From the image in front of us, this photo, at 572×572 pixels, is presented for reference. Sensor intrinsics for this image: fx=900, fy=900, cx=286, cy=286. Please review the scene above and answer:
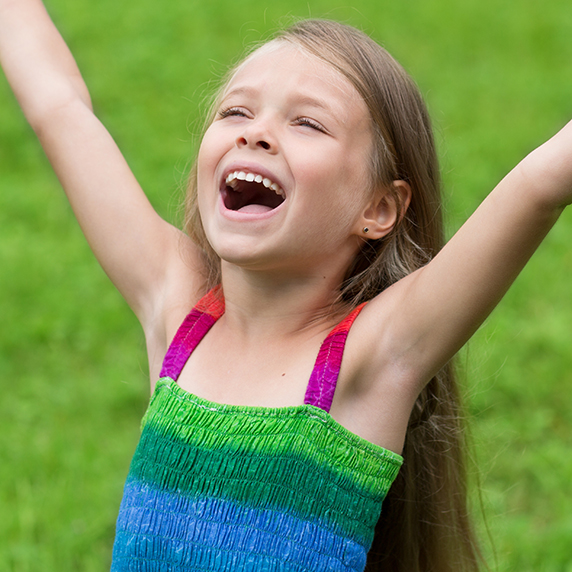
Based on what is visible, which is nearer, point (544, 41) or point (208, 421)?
point (208, 421)

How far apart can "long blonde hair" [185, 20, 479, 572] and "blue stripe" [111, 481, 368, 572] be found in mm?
488

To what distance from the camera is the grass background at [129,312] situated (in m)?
3.29

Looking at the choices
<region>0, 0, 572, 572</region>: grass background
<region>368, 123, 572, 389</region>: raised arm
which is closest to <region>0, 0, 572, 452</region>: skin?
<region>368, 123, 572, 389</region>: raised arm

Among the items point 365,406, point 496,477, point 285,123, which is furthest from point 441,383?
point 496,477

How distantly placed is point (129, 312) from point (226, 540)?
314 centimetres

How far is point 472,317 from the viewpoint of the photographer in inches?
69.4

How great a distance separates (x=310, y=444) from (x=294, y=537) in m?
0.19

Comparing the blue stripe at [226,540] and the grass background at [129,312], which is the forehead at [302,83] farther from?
the blue stripe at [226,540]

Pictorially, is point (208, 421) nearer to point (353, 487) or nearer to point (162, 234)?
point (353, 487)

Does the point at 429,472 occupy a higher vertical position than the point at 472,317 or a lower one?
lower

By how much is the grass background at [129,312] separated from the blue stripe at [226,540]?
75 cm

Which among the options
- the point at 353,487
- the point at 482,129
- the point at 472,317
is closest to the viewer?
the point at 472,317

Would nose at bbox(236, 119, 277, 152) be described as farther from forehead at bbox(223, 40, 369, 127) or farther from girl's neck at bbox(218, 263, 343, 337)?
girl's neck at bbox(218, 263, 343, 337)

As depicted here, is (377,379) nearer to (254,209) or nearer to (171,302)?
(254,209)
